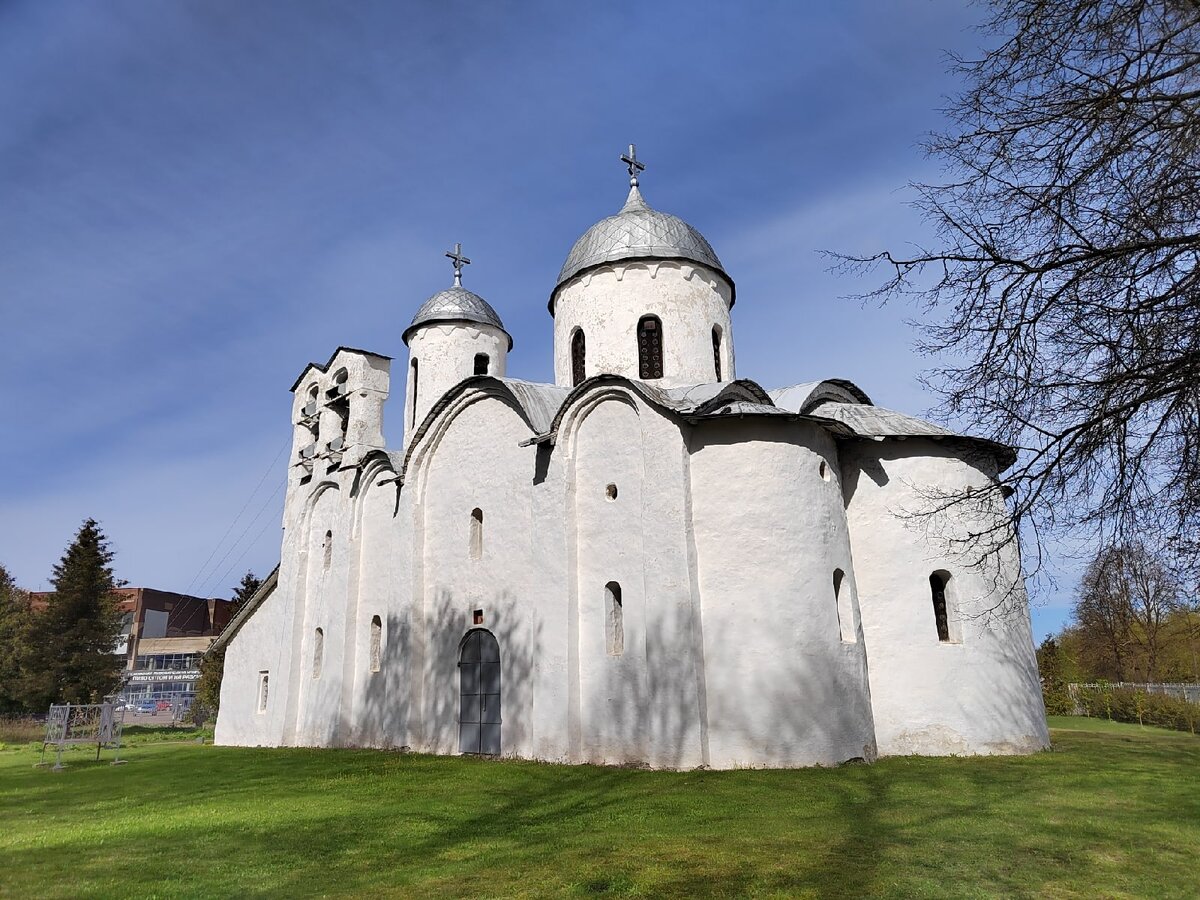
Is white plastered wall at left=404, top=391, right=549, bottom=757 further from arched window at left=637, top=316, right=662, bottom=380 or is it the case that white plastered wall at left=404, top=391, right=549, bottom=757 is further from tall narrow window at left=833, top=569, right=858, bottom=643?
tall narrow window at left=833, top=569, right=858, bottom=643

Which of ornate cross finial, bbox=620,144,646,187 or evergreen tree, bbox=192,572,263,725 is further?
evergreen tree, bbox=192,572,263,725

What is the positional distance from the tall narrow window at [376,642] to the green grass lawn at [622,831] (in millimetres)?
4521

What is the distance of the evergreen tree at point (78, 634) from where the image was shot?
3212cm

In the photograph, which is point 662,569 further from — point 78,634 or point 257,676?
point 78,634

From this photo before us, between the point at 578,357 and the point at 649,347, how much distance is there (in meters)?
1.68

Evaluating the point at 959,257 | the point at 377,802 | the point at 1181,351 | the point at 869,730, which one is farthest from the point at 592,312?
the point at 1181,351

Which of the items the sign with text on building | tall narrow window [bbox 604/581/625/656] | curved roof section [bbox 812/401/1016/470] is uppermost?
curved roof section [bbox 812/401/1016/470]

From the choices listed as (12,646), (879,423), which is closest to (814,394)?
(879,423)

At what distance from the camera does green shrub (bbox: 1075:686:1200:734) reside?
2045 cm

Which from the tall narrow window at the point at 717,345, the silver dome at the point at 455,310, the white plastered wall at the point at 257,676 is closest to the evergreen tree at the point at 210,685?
the white plastered wall at the point at 257,676

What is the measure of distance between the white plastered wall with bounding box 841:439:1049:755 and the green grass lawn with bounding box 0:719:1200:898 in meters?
0.76

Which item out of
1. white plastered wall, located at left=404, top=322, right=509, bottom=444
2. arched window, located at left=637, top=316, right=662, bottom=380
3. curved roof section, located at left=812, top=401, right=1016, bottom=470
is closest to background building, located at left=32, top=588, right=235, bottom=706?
white plastered wall, located at left=404, top=322, right=509, bottom=444

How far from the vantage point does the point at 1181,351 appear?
5.20 meters

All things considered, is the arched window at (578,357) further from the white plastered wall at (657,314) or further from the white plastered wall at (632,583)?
the white plastered wall at (632,583)
